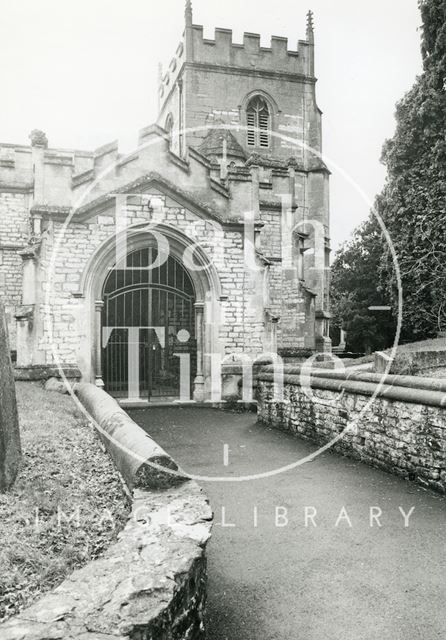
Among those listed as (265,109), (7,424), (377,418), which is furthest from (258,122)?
(7,424)

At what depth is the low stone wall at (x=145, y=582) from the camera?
2.10 m

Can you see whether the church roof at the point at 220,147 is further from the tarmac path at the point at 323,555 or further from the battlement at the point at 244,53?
the tarmac path at the point at 323,555

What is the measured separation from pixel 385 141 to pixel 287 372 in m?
15.9

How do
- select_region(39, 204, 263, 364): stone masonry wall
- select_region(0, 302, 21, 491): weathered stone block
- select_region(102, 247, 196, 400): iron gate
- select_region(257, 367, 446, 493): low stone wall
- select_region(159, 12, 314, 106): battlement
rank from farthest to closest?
select_region(159, 12, 314, 106): battlement < select_region(102, 247, 196, 400): iron gate < select_region(39, 204, 263, 364): stone masonry wall < select_region(257, 367, 446, 493): low stone wall < select_region(0, 302, 21, 491): weathered stone block

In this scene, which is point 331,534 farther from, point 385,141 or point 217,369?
point 385,141

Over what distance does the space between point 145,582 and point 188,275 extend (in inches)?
463

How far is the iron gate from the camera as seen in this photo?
13.8 metres

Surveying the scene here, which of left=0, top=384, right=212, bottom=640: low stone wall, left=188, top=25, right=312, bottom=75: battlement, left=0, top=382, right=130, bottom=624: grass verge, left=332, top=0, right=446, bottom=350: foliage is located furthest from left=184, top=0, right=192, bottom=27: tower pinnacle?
left=0, top=384, right=212, bottom=640: low stone wall

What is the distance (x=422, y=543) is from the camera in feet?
14.6

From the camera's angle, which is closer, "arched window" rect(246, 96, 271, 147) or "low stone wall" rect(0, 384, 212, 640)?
"low stone wall" rect(0, 384, 212, 640)

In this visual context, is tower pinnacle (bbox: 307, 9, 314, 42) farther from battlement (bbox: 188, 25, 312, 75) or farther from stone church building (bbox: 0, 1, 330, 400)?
stone church building (bbox: 0, 1, 330, 400)

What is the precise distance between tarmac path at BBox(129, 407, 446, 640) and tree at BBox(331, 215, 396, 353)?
27383 millimetres

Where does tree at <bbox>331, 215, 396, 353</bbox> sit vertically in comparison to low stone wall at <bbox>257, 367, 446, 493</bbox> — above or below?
above

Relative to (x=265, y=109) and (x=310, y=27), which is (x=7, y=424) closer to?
(x=265, y=109)
